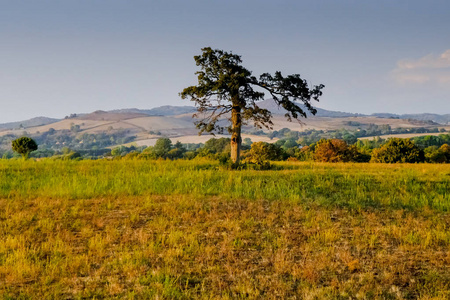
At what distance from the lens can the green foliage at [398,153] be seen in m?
48.3

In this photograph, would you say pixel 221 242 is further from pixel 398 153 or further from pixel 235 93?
pixel 398 153

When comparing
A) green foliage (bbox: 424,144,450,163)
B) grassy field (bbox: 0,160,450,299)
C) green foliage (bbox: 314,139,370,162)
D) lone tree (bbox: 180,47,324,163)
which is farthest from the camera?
green foliage (bbox: 424,144,450,163)

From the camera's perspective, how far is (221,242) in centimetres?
845

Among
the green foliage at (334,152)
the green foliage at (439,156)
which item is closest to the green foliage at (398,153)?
the green foliage at (439,156)

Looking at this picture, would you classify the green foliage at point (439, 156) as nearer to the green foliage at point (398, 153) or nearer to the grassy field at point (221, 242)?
the green foliage at point (398, 153)

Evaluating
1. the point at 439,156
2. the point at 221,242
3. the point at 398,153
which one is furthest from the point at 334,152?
the point at 221,242

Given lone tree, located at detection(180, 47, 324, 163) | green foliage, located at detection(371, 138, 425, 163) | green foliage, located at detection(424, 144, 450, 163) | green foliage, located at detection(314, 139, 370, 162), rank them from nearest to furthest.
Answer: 1. lone tree, located at detection(180, 47, 324, 163)
2. green foliage, located at detection(371, 138, 425, 163)
3. green foliage, located at detection(314, 139, 370, 162)
4. green foliage, located at detection(424, 144, 450, 163)

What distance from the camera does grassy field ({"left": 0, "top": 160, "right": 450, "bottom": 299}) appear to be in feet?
20.3

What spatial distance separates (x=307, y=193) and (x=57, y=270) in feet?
33.5

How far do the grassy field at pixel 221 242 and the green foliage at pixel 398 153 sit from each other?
115ft

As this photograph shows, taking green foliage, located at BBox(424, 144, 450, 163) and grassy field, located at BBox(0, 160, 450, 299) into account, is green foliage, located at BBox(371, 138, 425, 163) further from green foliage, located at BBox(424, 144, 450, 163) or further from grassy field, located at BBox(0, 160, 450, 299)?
grassy field, located at BBox(0, 160, 450, 299)

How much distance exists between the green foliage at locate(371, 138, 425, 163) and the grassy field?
3503 centimetres

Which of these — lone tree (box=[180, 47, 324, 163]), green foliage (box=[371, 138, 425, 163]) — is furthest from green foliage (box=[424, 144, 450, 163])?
lone tree (box=[180, 47, 324, 163])

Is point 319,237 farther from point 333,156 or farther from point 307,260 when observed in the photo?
point 333,156
